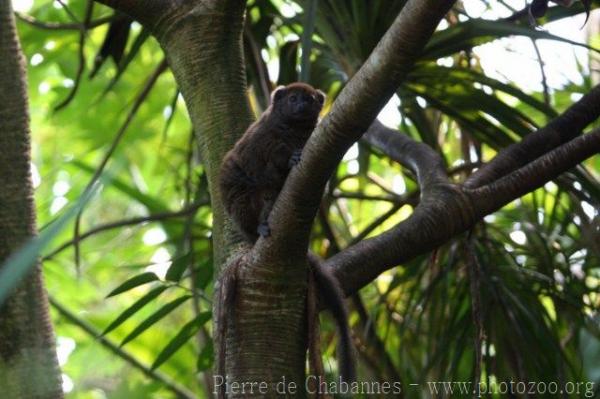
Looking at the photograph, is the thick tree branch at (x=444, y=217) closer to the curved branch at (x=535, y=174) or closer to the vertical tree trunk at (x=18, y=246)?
the curved branch at (x=535, y=174)

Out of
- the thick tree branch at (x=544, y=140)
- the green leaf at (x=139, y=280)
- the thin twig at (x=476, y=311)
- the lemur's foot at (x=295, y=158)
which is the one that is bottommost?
the thin twig at (x=476, y=311)

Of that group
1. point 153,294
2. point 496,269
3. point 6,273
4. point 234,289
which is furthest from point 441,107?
point 6,273

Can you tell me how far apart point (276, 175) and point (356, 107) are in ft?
4.73

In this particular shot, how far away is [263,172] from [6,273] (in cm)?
261

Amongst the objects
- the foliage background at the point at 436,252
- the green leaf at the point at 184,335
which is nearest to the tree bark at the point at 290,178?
the foliage background at the point at 436,252

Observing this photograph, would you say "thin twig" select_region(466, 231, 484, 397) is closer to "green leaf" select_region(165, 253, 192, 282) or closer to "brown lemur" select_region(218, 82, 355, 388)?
"brown lemur" select_region(218, 82, 355, 388)

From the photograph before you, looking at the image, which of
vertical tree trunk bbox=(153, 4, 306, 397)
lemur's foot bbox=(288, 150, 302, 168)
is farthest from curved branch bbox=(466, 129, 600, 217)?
lemur's foot bbox=(288, 150, 302, 168)

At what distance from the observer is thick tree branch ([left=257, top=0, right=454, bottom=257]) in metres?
1.97

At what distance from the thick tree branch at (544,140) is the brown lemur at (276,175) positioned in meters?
0.57

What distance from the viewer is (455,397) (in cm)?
329

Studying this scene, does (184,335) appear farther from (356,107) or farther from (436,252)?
(356,107)

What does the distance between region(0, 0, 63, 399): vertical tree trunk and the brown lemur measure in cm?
52

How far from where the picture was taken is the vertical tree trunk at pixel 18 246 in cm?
248

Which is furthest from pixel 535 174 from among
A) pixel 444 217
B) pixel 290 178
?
pixel 290 178
